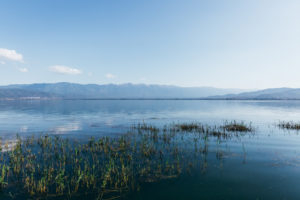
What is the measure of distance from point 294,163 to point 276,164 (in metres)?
1.73

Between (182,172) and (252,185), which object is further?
(182,172)

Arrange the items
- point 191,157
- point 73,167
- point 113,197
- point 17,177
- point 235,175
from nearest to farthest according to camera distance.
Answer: point 113,197, point 17,177, point 235,175, point 73,167, point 191,157

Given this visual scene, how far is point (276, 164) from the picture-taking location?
16.2m

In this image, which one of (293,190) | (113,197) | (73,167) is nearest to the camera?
(113,197)

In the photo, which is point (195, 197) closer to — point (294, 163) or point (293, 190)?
point (293, 190)

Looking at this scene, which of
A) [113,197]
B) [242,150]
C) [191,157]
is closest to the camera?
[113,197]

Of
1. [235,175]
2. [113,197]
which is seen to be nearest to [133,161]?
[113,197]

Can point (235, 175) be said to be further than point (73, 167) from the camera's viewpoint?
No

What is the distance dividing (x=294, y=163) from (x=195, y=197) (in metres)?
11.5

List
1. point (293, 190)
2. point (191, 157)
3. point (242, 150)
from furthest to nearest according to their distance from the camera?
1. point (242, 150)
2. point (191, 157)
3. point (293, 190)

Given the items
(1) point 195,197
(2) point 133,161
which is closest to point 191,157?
(2) point 133,161

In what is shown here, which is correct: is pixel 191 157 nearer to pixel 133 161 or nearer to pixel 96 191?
pixel 133 161

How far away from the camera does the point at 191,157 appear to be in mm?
17859

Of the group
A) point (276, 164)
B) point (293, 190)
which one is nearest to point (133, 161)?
point (293, 190)
